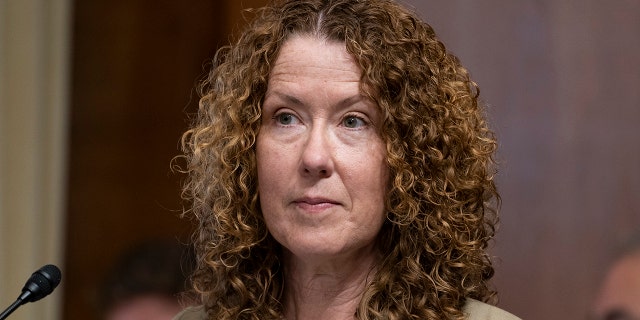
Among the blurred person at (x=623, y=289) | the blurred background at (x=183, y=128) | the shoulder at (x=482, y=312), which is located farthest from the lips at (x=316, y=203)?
the blurred person at (x=623, y=289)

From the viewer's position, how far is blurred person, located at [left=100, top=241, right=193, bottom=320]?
11.7 ft

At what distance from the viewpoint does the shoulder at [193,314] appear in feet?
8.52

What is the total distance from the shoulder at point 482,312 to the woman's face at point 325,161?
22cm

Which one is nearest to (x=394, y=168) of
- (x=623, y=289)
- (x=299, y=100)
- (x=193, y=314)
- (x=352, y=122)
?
(x=352, y=122)

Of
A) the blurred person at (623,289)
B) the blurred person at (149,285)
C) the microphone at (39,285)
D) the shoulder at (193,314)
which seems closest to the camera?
the microphone at (39,285)

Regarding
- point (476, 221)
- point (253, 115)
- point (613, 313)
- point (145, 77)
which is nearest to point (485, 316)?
point (476, 221)

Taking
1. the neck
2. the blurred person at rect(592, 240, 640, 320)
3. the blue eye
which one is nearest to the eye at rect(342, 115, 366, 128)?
the blue eye

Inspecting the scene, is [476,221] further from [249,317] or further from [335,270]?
[249,317]

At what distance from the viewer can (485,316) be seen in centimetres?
237

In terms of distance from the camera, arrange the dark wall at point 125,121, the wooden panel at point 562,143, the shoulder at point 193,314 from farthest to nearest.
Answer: the dark wall at point 125,121 < the wooden panel at point 562,143 < the shoulder at point 193,314

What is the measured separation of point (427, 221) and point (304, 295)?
28cm

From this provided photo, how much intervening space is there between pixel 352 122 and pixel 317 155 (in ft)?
0.32

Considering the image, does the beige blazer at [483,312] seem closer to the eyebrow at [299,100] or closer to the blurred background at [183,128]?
the eyebrow at [299,100]

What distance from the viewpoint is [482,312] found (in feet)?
7.78
